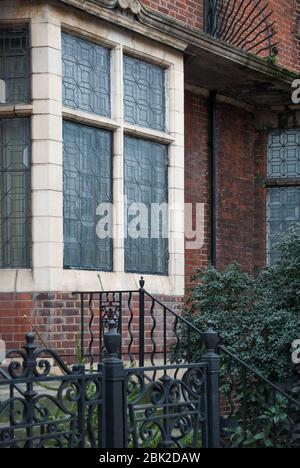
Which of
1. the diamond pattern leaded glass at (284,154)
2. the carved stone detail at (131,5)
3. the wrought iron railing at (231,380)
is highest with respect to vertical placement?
the carved stone detail at (131,5)

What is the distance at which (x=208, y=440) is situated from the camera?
6.68m

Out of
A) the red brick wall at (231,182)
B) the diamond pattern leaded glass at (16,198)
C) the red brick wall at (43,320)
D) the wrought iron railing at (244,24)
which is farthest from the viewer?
the red brick wall at (231,182)

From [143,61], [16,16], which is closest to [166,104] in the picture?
[143,61]

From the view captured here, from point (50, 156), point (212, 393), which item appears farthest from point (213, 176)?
point (212, 393)

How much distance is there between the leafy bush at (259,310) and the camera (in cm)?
872

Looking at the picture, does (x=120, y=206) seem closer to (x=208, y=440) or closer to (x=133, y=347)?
(x=133, y=347)

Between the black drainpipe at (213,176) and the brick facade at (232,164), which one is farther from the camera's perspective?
the black drainpipe at (213,176)

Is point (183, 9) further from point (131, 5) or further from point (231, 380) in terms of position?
point (231, 380)

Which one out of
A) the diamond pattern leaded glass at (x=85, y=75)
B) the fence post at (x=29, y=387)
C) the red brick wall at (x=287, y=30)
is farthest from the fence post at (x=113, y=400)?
the red brick wall at (x=287, y=30)

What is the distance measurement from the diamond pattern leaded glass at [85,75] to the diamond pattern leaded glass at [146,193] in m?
0.57

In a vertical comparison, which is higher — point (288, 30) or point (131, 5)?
point (288, 30)

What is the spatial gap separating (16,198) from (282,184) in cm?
517

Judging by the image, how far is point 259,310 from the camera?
358 inches

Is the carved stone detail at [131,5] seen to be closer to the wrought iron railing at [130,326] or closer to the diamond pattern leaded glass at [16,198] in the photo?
the diamond pattern leaded glass at [16,198]
